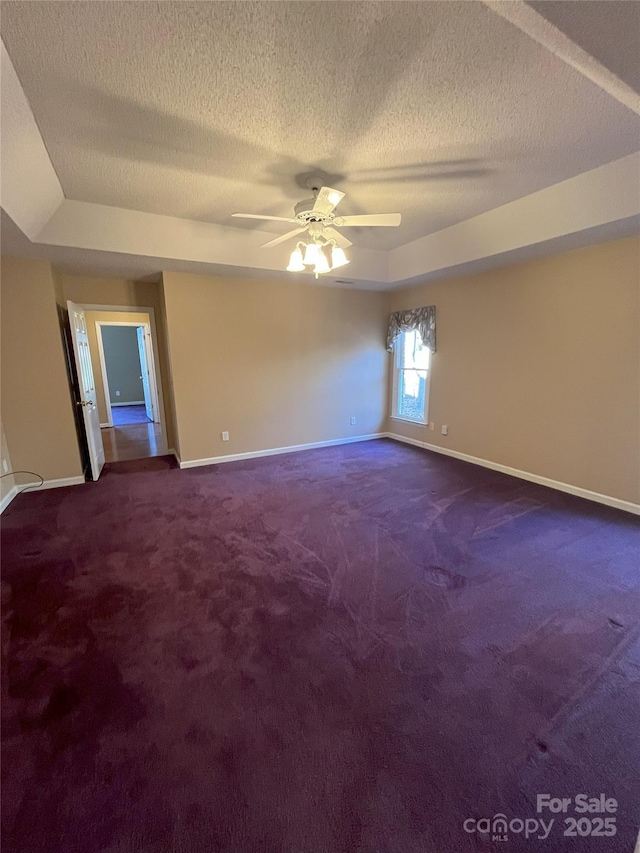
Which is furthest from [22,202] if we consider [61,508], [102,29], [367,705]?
[367,705]

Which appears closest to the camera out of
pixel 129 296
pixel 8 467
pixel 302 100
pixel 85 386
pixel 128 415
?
pixel 302 100

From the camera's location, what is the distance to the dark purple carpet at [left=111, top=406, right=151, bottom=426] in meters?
7.76

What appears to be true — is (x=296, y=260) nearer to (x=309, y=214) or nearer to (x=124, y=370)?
(x=309, y=214)

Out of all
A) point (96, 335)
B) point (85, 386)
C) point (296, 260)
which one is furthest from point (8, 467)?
point (96, 335)

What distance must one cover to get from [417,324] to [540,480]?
105 inches

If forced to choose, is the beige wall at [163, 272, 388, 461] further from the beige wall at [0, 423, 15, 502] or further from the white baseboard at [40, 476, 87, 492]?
the beige wall at [0, 423, 15, 502]

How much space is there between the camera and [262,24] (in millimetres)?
1504

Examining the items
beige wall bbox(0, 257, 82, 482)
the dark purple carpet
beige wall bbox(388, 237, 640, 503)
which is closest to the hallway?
the dark purple carpet

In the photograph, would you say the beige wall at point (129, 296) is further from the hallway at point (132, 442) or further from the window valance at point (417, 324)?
the window valance at point (417, 324)

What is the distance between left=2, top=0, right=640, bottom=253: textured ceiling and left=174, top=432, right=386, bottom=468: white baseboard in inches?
118

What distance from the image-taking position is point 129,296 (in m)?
4.77

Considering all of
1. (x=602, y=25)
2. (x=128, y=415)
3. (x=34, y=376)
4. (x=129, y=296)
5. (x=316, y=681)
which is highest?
(x=602, y=25)

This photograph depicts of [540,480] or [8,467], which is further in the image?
[540,480]

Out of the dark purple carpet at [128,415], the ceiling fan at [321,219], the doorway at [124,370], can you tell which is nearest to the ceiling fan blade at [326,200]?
the ceiling fan at [321,219]
